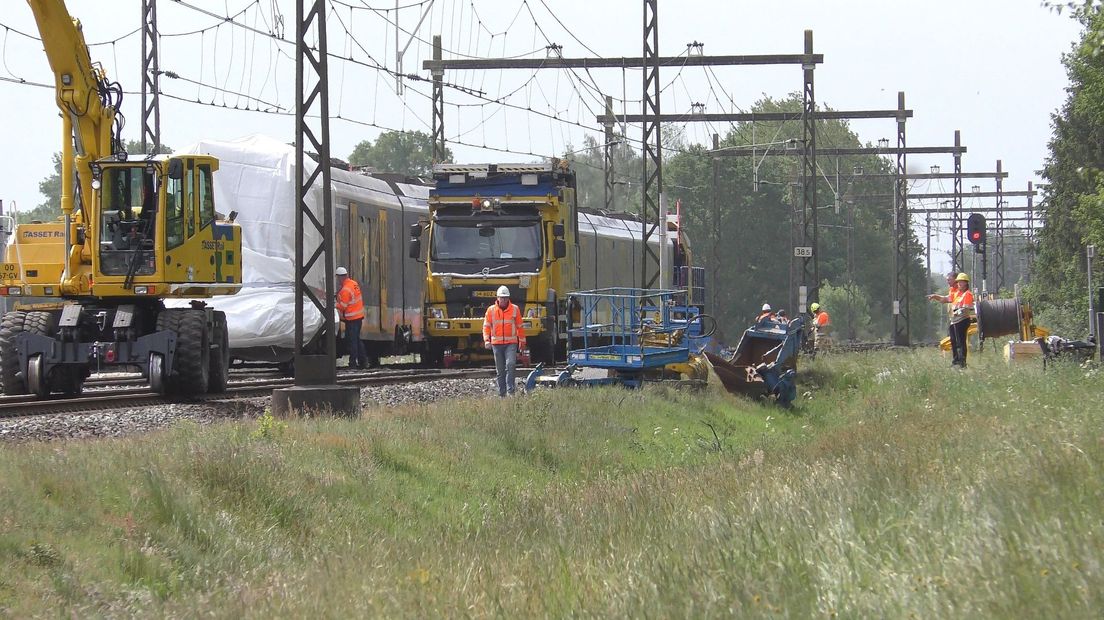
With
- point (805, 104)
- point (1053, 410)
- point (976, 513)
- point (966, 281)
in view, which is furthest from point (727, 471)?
point (805, 104)

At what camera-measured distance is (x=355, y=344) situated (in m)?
27.3

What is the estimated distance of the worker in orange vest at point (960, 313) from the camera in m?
25.5

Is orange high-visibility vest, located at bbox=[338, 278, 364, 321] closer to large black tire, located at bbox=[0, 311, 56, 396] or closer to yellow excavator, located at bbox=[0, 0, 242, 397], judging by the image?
yellow excavator, located at bbox=[0, 0, 242, 397]

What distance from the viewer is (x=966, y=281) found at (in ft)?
81.8

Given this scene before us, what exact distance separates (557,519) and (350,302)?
1605 cm

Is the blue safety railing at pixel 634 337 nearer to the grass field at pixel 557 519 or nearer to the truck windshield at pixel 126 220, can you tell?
the grass field at pixel 557 519

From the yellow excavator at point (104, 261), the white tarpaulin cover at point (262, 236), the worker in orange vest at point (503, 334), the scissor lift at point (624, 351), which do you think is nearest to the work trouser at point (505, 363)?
the worker in orange vest at point (503, 334)

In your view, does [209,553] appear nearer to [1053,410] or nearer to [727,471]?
[727,471]

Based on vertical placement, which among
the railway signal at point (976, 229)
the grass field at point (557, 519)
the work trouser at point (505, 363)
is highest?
the railway signal at point (976, 229)

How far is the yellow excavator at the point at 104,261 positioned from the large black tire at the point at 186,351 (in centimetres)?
1

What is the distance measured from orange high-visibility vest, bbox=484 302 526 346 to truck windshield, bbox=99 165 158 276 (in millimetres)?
4685

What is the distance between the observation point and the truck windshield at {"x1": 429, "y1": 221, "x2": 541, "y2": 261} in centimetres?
2758

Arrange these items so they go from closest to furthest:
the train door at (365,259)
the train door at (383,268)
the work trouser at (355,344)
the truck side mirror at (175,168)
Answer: the truck side mirror at (175,168)
the work trouser at (355,344)
the train door at (365,259)
the train door at (383,268)

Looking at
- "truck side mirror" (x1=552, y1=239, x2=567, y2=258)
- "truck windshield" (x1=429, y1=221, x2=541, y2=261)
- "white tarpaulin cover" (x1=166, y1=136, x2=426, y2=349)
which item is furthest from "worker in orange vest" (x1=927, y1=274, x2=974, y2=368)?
"white tarpaulin cover" (x1=166, y1=136, x2=426, y2=349)
